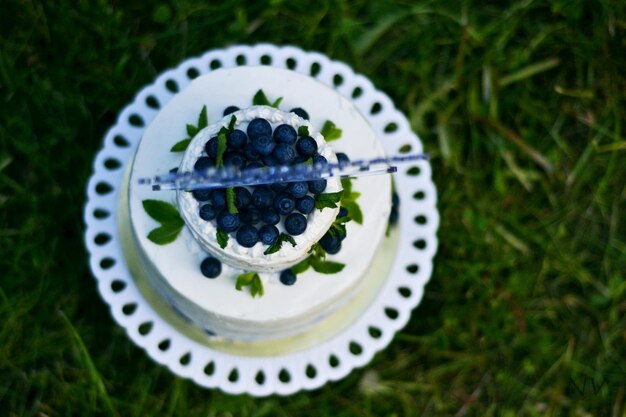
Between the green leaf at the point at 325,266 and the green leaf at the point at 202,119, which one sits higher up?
the green leaf at the point at 202,119

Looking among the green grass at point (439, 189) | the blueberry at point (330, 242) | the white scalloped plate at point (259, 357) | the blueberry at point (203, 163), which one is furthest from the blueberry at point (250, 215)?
the green grass at point (439, 189)

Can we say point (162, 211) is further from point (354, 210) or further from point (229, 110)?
point (354, 210)

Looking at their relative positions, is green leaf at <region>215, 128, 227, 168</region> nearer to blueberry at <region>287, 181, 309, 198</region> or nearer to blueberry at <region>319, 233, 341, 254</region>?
blueberry at <region>287, 181, 309, 198</region>

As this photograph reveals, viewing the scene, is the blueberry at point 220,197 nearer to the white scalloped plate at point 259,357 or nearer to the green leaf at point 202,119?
the green leaf at point 202,119

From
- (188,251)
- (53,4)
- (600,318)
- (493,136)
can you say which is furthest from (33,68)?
(600,318)

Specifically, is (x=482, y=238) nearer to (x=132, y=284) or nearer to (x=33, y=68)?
(x=132, y=284)
